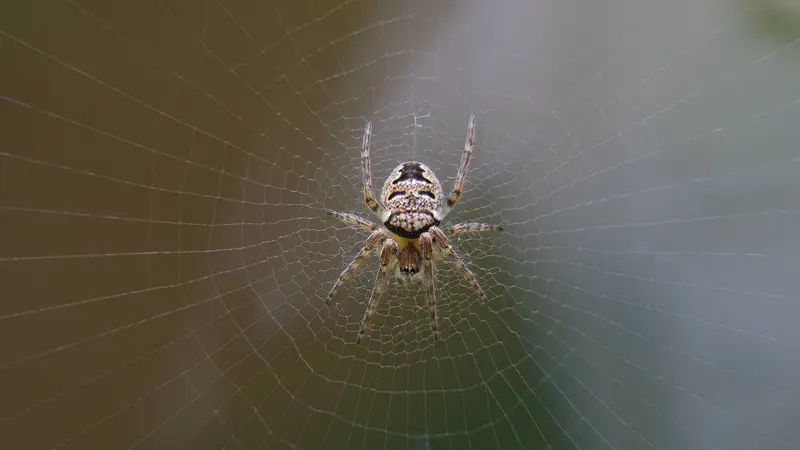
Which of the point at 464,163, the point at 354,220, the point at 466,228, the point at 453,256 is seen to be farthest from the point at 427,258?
the point at 464,163

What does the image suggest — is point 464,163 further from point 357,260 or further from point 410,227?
point 357,260

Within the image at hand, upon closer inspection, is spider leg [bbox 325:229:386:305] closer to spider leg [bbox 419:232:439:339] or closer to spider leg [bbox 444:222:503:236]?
spider leg [bbox 419:232:439:339]

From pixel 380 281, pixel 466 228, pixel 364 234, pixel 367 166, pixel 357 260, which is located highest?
pixel 367 166

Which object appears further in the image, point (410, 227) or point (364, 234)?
point (364, 234)

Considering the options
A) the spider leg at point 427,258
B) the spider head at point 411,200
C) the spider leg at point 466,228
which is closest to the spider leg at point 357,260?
the spider head at point 411,200

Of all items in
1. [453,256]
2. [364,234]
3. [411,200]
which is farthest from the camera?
[364,234]

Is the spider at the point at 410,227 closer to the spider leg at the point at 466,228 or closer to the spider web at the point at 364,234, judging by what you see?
the spider leg at the point at 466,228

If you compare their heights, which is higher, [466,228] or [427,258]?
[466,228]

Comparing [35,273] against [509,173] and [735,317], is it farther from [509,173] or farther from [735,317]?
[735,317]
